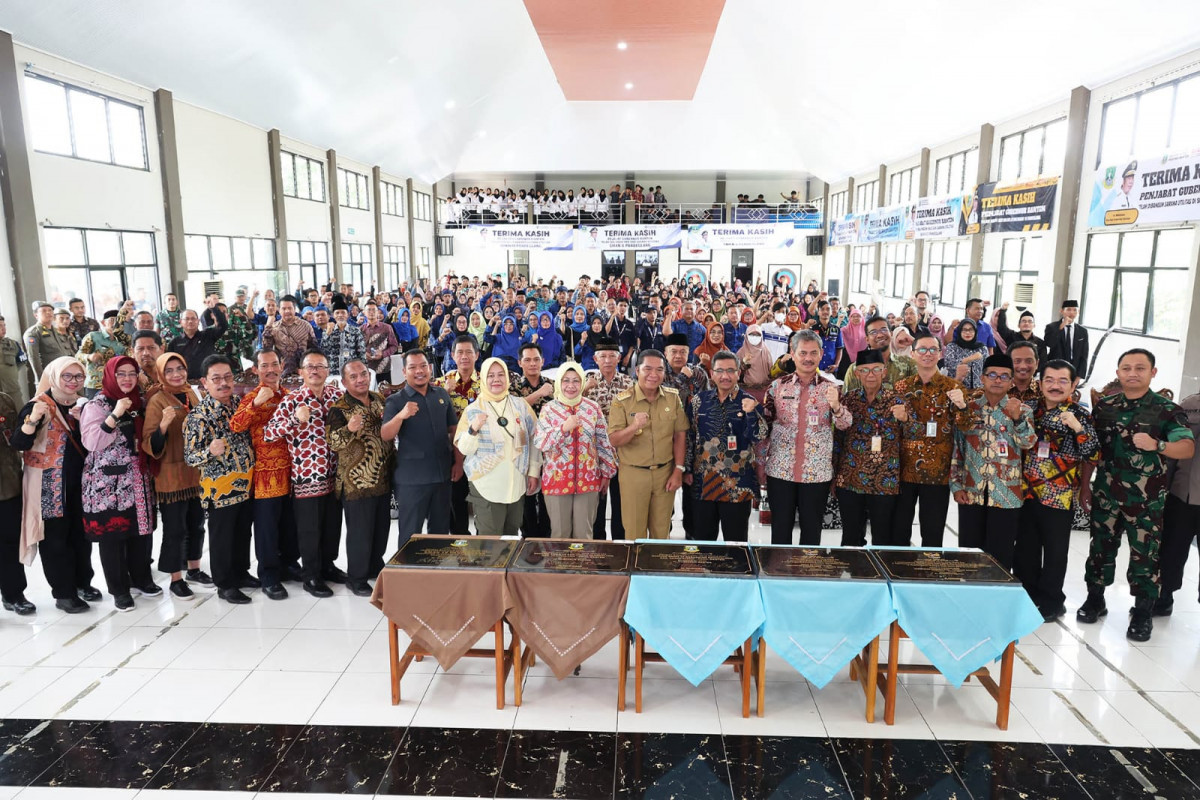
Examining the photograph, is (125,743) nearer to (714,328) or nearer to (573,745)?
(573,745)

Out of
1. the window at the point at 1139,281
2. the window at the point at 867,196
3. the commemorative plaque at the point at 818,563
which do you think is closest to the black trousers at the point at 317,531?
the commemorative plaque at the point at 818,563

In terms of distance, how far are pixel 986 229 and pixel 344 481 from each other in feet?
40.9

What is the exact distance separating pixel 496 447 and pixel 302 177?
1454 cm

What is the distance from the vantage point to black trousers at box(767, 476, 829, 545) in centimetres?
418

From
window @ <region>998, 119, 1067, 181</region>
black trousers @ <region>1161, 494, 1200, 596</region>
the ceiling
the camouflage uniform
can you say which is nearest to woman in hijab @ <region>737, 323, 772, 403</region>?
the camouflage uniform

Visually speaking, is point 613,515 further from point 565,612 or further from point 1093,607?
point 1093,607

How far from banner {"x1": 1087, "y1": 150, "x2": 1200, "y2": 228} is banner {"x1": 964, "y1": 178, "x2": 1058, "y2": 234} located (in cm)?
86

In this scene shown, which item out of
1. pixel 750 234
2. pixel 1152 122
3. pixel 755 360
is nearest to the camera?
pixel 755 360

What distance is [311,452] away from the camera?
4.26 meters

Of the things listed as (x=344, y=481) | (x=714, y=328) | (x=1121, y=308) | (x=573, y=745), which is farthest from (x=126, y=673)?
(x=1121, y=308)

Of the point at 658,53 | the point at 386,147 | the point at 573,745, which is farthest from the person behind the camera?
the point at 386,147

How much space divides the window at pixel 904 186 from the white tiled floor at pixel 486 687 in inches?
600

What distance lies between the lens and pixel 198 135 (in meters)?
11.9

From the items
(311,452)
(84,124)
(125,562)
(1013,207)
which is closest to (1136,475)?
Result: (311,452)
